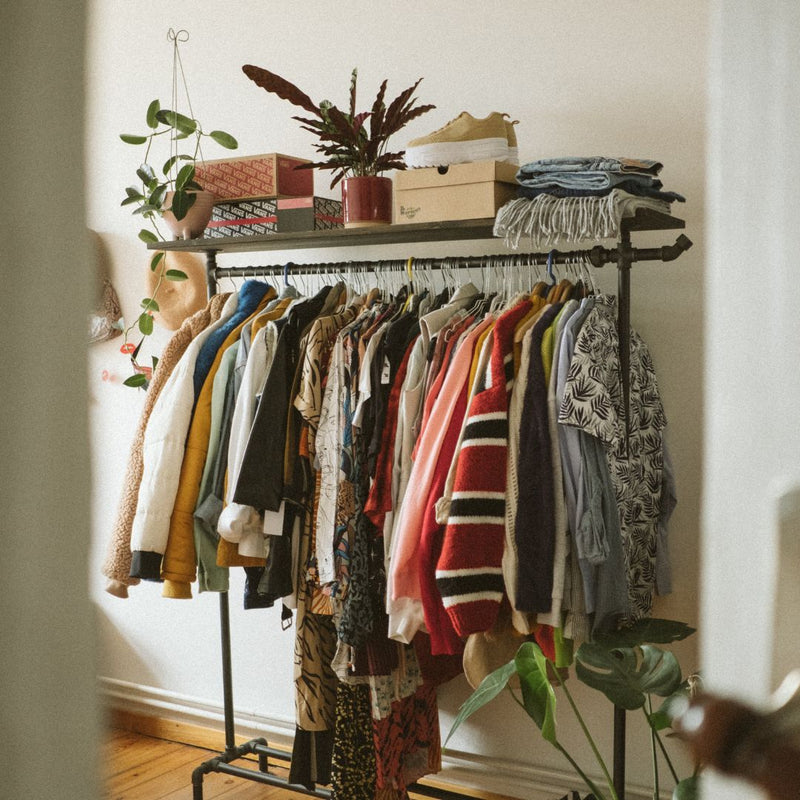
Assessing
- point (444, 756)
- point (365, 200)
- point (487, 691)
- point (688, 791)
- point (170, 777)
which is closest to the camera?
point (688, 791)

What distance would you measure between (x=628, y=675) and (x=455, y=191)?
1116 mm

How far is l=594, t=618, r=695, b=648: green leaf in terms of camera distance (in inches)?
70.7

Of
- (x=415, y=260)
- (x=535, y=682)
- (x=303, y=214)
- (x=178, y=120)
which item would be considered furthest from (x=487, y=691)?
(x=178, y=120)

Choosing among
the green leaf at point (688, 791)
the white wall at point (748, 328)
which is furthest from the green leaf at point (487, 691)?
the white wall at point (748, 328)

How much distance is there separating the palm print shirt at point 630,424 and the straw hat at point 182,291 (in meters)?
1.48

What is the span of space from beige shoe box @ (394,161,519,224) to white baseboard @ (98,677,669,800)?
1.40 meters

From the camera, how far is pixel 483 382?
1934 millimetres

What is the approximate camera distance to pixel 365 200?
229 cm

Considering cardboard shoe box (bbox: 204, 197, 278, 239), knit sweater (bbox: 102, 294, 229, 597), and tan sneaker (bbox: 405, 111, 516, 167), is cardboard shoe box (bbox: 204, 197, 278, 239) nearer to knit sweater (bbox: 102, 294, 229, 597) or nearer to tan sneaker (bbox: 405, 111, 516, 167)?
knit sweater (bbox: 102, 294, 229, 597)

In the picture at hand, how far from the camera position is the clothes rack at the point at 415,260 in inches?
78.2

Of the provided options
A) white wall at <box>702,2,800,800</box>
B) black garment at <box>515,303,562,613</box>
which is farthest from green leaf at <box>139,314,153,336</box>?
white wall at <box>702,2,800,800</box>

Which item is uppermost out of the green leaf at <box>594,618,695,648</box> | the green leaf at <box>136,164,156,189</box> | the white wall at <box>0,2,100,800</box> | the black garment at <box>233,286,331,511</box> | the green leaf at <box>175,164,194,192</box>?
the green leaf at <box>136,164,156,189</box>

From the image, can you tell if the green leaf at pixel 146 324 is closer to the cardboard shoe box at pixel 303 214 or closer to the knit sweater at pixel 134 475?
the knit sweater at pixel 134 475

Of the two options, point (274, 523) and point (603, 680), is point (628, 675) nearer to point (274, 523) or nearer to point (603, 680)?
point (603, 680)
